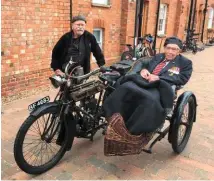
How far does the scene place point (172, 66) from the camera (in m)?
3.30

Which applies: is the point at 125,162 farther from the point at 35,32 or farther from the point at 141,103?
the point at 35,32

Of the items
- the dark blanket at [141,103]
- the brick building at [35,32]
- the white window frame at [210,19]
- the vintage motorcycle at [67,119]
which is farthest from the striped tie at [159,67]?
the white window frame at [210,19]

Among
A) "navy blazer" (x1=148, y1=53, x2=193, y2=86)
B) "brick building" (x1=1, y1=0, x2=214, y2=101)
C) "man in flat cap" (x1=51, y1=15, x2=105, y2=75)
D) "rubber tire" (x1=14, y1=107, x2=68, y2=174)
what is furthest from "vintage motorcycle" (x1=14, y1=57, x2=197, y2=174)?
"brick building" (x1=1, y1=0, x2=214, y2=101)

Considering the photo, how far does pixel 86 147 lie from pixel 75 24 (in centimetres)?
161

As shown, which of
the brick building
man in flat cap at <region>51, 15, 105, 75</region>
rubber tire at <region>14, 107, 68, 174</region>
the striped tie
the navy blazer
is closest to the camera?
rubber tire at <region>14, 107, 68, 174</region>

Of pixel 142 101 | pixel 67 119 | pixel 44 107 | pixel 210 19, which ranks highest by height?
pixel 210 19

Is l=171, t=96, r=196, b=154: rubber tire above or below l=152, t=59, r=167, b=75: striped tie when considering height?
below

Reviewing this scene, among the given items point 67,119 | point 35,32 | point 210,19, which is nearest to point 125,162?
point 67,119

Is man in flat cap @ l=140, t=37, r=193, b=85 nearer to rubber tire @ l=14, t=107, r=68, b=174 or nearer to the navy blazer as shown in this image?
the navy blazer

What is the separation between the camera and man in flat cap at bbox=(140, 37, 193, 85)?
3.22m

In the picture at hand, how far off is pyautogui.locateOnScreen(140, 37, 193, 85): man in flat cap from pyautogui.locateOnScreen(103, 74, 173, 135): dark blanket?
0.95ft

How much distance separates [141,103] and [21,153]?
129cm

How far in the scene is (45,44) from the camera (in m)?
5.91

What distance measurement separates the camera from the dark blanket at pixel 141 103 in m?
2.80
